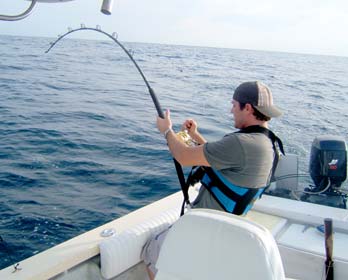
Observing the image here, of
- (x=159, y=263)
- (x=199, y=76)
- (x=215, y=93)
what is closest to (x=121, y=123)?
(x=215, y=93)

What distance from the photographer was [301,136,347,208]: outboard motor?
3244mm

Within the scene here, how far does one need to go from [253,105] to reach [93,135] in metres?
5.46

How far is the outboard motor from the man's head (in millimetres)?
1492

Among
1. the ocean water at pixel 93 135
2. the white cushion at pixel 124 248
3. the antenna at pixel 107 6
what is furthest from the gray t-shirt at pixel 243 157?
the ocean water at pixel 93 135

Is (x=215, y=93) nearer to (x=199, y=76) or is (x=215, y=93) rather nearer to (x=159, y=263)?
(x=199, y=76)

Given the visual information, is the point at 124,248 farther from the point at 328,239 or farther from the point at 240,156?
the point at 328,239

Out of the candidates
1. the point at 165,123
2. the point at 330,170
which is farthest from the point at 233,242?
the point at 330,170

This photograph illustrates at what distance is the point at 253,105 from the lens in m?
2.01

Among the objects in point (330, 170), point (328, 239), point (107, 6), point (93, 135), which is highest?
point (107, 6)

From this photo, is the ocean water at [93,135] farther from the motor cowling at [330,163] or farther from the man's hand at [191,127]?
the motor cowling at [330,163]

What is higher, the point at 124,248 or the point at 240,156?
the point at 240,156

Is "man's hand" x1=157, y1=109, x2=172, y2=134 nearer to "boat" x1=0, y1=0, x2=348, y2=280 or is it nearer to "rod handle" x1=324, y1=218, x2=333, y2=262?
"boat" x1=0, y1=0, x2=348, y2=280

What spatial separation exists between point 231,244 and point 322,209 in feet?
6.35

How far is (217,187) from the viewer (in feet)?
6.57
